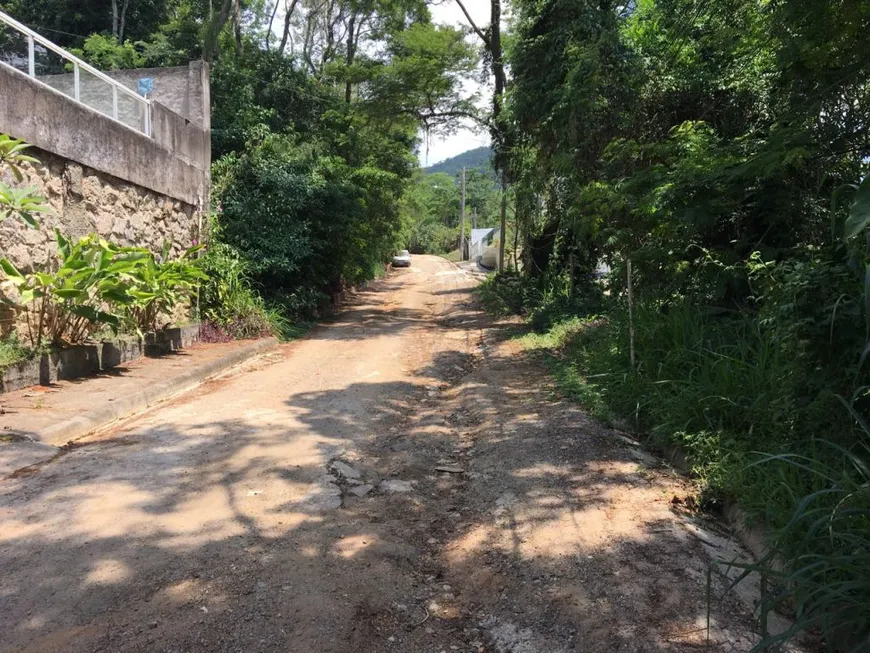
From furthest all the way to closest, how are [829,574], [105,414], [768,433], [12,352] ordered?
[12,352]
[105,414]
[768,433]
[829,574]

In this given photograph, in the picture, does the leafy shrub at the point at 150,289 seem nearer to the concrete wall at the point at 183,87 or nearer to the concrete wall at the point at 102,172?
the concrete wall at the point at 102,172

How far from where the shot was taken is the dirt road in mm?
2619

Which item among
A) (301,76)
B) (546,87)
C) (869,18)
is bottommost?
(869,18)

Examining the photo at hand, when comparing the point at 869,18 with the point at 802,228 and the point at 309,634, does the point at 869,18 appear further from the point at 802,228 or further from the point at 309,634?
the point at 309,634

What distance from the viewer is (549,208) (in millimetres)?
13156

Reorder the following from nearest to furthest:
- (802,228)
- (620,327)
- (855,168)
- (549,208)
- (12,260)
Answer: (855,168) < (802,228) < (12,260) < (620,327) < (549,208)

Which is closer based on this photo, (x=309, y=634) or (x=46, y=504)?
(x=309, y=634)

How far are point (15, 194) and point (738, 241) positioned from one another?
6.81 meters

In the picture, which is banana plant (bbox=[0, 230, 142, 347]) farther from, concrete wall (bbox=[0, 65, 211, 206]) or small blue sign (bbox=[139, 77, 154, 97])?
small blue sign (bbox=[139, 77, 154, 97])

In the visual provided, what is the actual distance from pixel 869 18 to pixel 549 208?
8534 millimetres

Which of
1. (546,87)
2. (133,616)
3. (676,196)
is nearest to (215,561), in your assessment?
(133,616)

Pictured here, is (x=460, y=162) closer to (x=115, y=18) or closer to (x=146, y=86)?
(x=115, y=18)

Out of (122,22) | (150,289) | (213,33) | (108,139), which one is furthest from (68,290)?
(122,22)

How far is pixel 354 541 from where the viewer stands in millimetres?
3465
